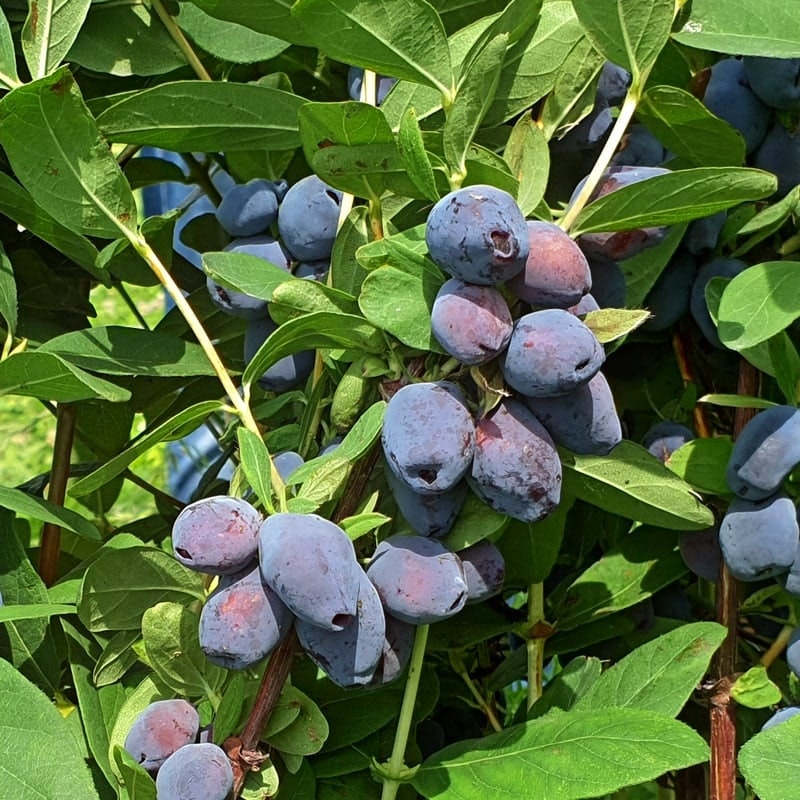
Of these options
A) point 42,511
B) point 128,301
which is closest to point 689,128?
point 42,511

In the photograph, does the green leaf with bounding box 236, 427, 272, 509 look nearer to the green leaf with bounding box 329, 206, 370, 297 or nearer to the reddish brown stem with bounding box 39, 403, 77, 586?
the green leaf with bounding box 329, 206, 370, 297

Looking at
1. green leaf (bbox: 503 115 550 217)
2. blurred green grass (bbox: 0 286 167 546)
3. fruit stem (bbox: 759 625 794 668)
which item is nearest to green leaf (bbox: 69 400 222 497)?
green leaf (bbox: 503 115 550 217)

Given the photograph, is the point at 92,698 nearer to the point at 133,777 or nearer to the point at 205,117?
the point at 133,777

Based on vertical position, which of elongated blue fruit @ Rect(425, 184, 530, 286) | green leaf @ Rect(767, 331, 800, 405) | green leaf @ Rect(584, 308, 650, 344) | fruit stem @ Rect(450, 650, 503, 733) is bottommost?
fruit stem @ Rect(450, 650, 503, 733)

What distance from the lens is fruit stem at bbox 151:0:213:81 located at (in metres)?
0.84

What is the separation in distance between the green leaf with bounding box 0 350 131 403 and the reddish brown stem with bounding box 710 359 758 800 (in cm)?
42

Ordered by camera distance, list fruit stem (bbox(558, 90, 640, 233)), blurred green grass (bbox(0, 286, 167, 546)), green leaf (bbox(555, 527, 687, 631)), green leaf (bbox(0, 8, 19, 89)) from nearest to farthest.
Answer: fruit stem (bbox(558, 90, 640, 233)), green leaf (bbox(0, 8, 19, 89)), green leaf (bbox(555, 527, 687, 631)), blurred green grass (bbox(0, 286, 167, 546))

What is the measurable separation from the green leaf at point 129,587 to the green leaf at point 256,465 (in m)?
0.13

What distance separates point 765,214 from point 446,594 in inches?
13.9

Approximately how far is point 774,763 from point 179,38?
641 mm

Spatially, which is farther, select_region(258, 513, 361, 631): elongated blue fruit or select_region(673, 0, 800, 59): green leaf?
select_region(673, 0, 800, 59): green leaf

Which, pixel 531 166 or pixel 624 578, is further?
pixel 624 578

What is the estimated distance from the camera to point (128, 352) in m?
0.81

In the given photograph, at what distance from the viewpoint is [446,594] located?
59cm
